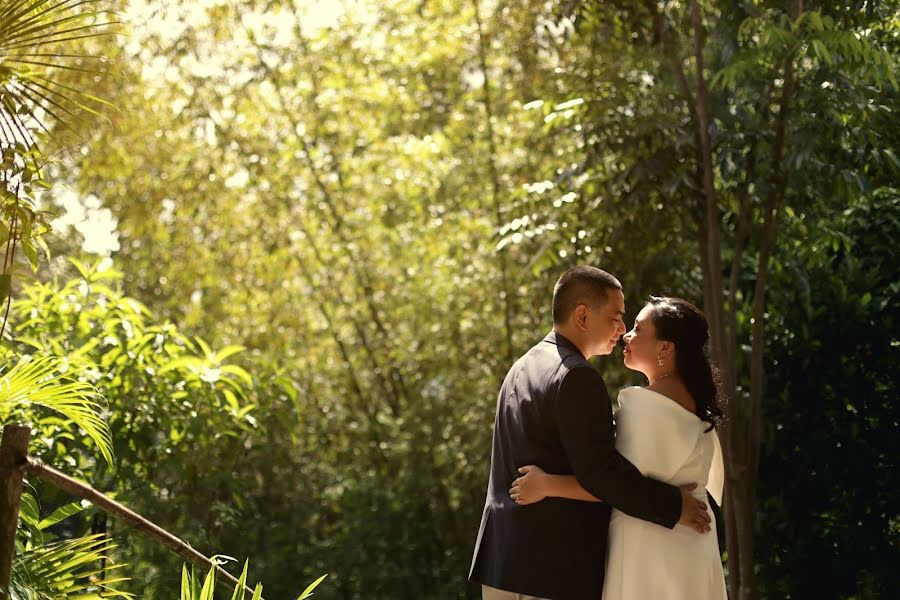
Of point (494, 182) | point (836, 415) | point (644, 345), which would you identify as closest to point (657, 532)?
point (644, 345)

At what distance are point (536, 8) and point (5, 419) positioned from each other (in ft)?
11.7

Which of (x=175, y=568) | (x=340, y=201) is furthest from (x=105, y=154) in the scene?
(x=175, y=568)

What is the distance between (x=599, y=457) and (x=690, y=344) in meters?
0.40

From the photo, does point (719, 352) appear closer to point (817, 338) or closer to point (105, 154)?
point (817, 338)

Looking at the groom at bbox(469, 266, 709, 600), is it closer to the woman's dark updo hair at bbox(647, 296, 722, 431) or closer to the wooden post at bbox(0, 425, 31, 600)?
the woman's dark updo hair at bbox(647, 296, 722, 431)

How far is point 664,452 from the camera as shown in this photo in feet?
8.73

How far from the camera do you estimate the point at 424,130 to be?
21.5 feet

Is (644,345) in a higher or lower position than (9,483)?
higher

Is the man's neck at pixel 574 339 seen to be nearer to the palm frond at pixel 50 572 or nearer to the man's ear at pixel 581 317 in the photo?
the man's ear at pixel 581 317

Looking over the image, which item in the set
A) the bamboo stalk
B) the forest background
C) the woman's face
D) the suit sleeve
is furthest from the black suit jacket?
the forest background

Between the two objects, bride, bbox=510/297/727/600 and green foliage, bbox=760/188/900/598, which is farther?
green foliage, bbox=760/188/900/598

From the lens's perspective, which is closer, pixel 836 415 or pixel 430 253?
pixel 836 415

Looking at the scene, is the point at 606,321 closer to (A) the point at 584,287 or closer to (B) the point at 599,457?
(A) the point at 584,287

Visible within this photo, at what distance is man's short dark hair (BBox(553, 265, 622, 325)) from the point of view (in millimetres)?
2738
